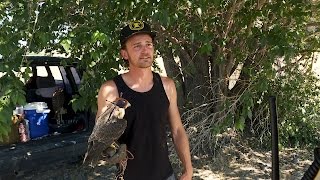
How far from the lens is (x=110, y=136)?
7.05 ft

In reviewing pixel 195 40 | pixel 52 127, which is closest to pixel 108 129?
pixel 195 40

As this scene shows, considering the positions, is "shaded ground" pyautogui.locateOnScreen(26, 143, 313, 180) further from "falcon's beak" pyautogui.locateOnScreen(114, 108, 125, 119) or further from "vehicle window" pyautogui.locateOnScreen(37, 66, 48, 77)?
"falcon's beak" pyautogui.locateOnScreen(114, 108, 125, 119)

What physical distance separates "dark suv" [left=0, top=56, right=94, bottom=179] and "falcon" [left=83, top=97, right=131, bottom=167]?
1.92 m

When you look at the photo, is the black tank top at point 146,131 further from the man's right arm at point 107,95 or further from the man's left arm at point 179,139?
the man's left arm at point 179,139

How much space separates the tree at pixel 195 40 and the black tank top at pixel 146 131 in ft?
2.85

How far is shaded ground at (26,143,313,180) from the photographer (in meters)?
5.93

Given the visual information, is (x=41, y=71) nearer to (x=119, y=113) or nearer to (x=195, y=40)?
(x=195, y=40)

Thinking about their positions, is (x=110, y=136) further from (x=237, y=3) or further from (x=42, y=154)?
(x=237, y=3)

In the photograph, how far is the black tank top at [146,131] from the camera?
7.86 feet

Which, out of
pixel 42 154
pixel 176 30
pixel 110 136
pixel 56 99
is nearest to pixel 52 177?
pixel 42 154

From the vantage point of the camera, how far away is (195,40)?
4.38 meters

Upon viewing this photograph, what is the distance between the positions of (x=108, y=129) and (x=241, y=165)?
4560 millimetres

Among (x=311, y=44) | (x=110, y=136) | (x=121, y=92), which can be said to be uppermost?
(x=311, y=44)

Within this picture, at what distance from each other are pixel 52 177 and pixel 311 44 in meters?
3.25
